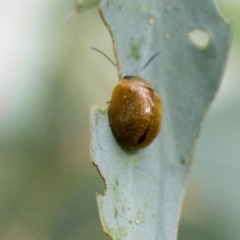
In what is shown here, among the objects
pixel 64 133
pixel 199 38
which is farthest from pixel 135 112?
pixel 64 133

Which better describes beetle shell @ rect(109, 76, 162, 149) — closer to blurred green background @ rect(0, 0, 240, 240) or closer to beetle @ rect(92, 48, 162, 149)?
beetle @ rect(92, 48, 162, 149)

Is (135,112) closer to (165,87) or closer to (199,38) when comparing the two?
(165,87)

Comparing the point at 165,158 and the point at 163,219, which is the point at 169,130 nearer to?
the point at 165,158

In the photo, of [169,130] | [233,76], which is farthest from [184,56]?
[233,76]

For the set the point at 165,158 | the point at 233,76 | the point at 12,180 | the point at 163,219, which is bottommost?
the point at 163,219

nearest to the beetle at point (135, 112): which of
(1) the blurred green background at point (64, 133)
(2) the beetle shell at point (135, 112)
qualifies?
(2) the beetle shell at point (135, 112)

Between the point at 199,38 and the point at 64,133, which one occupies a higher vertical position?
the point at 64,133

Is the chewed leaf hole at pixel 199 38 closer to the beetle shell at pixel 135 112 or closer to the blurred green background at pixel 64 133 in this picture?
the beetle shell at pixel 135 112
